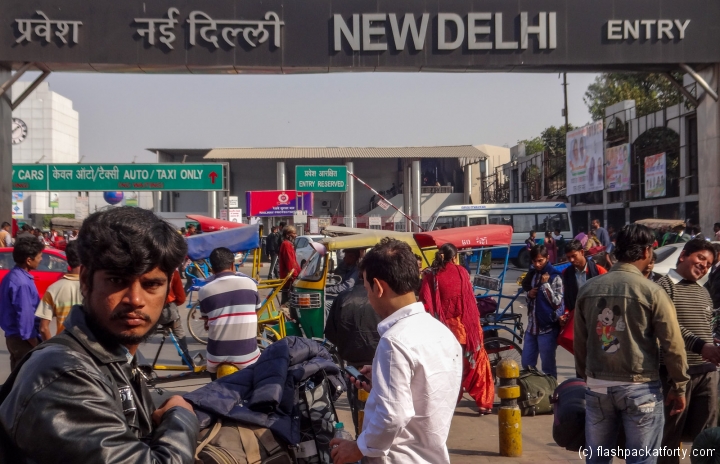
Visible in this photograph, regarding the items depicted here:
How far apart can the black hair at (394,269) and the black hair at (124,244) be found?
149 cm

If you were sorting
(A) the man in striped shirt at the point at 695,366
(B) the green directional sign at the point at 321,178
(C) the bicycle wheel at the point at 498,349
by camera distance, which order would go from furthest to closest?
(B) the green directional sign at the point at 321,178, (C) the bicycle wheel at the point at 498,349, (A) the man in striped shirt at the point at 695,366

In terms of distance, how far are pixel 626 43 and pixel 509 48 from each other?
8.22 feet

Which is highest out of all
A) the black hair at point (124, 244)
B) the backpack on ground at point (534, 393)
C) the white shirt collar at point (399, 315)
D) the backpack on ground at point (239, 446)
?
the black hair at point (124, 244)

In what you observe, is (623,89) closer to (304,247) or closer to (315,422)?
(304,247)

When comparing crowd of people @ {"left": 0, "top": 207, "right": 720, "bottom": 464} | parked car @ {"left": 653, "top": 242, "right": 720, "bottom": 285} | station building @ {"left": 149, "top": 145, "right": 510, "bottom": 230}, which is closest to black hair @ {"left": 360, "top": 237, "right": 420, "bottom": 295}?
crowd of people @ {"left": 0, "top": 207, "right": 720, "bottom": 464}

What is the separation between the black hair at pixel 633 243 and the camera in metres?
4.21

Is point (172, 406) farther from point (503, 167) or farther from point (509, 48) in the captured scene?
point (503, 167)

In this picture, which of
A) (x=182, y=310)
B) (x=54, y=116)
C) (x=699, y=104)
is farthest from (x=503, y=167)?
(x=54, y=116)

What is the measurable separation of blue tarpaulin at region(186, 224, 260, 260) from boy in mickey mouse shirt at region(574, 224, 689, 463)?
7639 millimetres

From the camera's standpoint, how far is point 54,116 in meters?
91.4

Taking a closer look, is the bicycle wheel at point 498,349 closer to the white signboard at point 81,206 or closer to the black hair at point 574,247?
the black hair at point 574,247

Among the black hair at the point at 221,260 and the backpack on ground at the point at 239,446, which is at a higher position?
the black hair at the point at 221,260

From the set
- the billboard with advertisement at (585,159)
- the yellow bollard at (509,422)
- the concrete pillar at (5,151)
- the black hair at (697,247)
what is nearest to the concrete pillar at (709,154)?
the yellow bollard at (509,422)

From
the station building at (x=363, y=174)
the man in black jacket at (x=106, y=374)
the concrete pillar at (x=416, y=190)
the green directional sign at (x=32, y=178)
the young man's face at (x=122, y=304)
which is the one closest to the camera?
the man in black jacket at (x=106, y=374)
